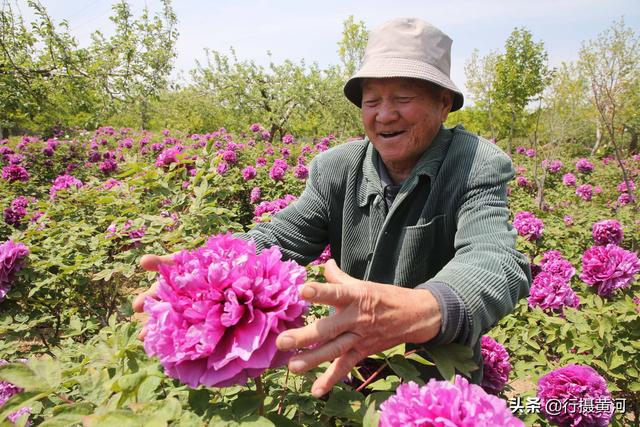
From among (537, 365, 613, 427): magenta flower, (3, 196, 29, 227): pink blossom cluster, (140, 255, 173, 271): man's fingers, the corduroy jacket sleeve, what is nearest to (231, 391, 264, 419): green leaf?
(140, 255, 173, 271): man's fingers

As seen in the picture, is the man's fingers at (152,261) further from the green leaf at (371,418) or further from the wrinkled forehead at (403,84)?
the wrinkled forehead at (403,84)

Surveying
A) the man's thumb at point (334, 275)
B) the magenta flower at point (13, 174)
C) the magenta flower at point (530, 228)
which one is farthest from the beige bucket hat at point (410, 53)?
the magenta flower at point (13, 174)

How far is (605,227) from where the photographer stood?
3.48 m

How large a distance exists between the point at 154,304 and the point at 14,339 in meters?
1.98

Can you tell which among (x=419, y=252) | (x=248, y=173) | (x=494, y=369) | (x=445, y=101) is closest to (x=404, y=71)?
(x=445, y=101)

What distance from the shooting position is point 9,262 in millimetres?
2057

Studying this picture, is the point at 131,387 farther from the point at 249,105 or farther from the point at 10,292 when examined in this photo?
the point at 249,105

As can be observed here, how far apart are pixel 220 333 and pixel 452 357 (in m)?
0.53

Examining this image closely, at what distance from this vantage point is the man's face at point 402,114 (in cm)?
148

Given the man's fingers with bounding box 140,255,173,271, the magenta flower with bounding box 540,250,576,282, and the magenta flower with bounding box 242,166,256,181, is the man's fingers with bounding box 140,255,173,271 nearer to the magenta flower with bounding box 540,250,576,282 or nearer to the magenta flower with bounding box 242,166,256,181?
the magenta flower with bounding box 540,250,576,282

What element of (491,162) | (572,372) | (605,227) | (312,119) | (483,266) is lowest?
(572,372)

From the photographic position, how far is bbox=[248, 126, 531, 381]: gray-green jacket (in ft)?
3.40

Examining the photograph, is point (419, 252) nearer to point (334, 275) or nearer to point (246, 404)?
point (334, 275)

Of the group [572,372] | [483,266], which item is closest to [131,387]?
[483,266]
